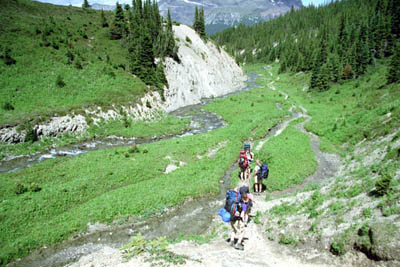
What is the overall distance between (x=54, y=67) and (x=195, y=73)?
42.1 m

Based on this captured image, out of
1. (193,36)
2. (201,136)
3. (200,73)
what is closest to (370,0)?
(193,36)

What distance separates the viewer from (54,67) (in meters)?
44.7

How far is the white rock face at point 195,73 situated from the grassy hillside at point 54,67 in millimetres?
12647

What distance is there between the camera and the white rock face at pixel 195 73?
65312mm

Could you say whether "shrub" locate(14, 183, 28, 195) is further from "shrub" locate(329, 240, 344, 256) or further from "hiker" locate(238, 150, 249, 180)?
"shrub" locate(329, 240, 344, 256)

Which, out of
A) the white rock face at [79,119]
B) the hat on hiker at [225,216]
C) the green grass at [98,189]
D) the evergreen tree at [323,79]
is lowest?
the green grass at [98,189]

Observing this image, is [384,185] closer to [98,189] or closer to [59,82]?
[98,189]

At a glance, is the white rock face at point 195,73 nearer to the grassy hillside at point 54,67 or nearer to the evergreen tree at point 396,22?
the grassy hillside at point 54,67

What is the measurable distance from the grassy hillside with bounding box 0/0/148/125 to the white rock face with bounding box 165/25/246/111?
1265 centimetres

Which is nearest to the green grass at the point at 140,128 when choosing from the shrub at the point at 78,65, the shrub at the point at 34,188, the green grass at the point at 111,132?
the green grass at the point at 111,132

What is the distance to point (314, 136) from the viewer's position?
118 ft

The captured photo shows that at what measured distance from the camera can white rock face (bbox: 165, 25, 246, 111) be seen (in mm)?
65312

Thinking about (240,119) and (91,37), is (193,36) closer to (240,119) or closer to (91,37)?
(91,37)

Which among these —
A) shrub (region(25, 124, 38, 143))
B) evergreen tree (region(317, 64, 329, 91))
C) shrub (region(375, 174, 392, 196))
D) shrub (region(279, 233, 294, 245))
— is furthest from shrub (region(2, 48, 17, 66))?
evergreen tree (region(317, 64, 329, 91))
